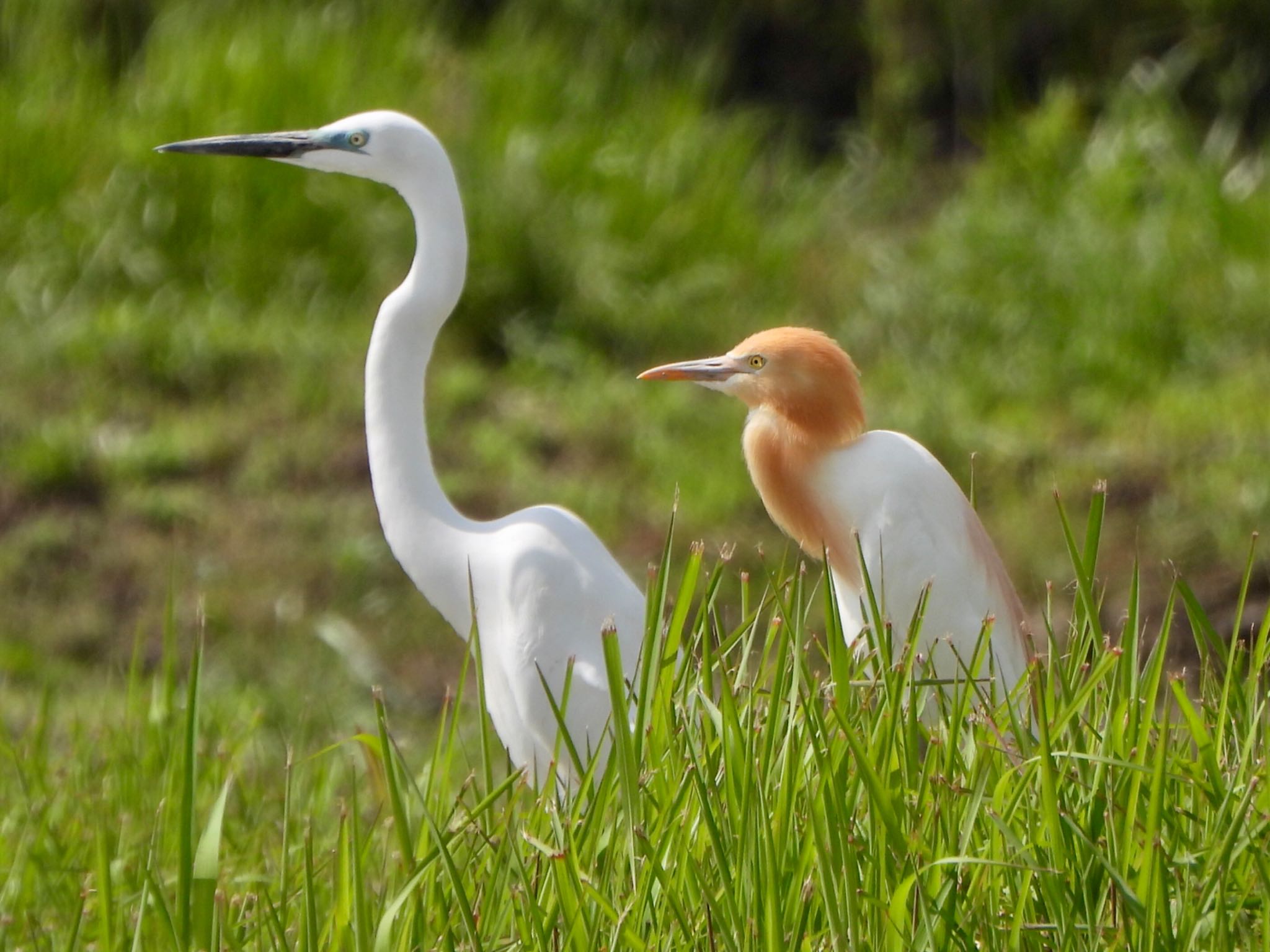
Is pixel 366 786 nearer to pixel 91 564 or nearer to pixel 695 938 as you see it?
pixel 91 564

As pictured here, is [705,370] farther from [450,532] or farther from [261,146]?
[261,146]

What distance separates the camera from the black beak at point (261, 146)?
9.11 feet

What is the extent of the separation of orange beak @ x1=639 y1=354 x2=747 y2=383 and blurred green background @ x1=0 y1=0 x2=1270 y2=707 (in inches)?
89.3

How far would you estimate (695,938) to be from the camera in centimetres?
168

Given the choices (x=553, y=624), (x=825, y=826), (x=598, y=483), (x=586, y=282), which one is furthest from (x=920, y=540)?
(x=586, y=282)

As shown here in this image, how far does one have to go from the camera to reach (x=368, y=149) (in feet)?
8.96

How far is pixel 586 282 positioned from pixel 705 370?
12.2ft

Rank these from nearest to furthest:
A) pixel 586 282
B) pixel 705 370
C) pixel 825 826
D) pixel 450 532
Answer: pixel 825 826
pixel 705 370
pixel 450 532
pixel 586 282

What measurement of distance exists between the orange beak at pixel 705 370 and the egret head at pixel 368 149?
21.7 inches

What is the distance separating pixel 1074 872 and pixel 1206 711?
15.9 inches

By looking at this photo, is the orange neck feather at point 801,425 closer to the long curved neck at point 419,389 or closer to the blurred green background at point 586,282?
the long curved neck at point 419,389

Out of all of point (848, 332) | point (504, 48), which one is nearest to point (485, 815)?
point (848, 332)

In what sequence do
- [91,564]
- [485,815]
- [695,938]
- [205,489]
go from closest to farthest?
[695,938]
[485,815]
[91,564]
[205,489]

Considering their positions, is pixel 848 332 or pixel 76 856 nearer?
pixel 76 856
